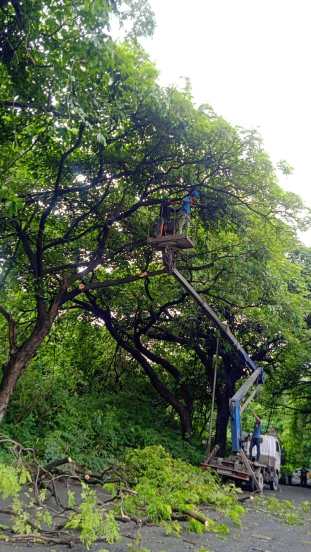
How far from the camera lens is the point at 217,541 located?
22.8ft

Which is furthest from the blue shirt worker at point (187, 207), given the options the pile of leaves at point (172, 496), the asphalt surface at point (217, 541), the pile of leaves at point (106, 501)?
the asphalt surface at point (217, 541)

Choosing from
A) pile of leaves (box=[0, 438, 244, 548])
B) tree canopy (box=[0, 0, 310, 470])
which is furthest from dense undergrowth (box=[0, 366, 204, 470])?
pile of leaves (box=[0, 438, 244, 548])

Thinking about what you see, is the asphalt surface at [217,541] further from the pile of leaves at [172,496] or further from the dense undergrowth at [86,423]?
the dense undergrowth at [86,423]

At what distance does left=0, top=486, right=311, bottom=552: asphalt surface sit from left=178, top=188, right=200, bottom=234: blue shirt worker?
6.11 m

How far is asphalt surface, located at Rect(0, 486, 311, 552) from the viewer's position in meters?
5.73

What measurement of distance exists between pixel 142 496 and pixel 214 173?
690 cm

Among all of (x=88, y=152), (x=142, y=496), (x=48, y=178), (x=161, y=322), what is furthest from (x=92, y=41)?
(x=161, y=322)

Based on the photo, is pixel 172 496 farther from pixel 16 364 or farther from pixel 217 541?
pixel 16 364

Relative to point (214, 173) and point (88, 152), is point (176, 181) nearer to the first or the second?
point (214, 173)

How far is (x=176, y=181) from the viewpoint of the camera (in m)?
11.4

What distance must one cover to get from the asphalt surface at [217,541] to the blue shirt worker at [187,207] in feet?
20.0

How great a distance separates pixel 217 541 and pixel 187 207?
22.7ft

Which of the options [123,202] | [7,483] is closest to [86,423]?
[123,202]

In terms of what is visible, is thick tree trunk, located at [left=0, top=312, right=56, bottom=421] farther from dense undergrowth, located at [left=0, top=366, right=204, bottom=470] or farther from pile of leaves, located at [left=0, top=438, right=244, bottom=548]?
pile of leaves, located at [left=0, top=438, right=244, bottom=548]
